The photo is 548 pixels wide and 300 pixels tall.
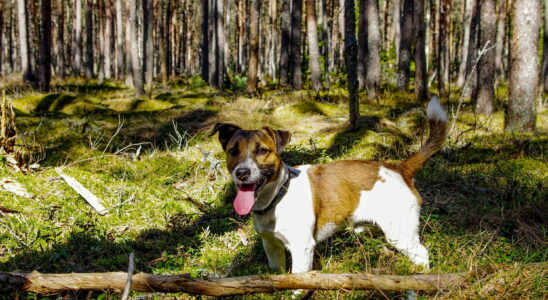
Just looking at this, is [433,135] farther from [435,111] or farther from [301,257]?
[301,257]

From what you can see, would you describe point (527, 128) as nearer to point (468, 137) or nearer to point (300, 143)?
point (468, 137)

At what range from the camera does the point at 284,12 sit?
1761 centimetres

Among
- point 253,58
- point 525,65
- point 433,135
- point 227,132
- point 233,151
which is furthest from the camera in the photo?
point 253,58

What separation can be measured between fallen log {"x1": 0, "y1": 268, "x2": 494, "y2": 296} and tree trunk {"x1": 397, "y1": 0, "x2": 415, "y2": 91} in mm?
11363

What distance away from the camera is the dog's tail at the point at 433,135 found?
4273 millimetres

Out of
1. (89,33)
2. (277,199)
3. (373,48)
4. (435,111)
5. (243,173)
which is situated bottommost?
(277,199)

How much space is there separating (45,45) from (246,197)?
475 inches

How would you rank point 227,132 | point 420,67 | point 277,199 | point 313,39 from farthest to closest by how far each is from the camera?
point 313,39 < point 420,67 < point 227,132 < point 277,199

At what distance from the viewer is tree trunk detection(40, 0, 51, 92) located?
12492 mm

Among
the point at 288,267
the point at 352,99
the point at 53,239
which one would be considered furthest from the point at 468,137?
the point at 53,239

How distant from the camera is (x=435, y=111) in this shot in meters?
4.29

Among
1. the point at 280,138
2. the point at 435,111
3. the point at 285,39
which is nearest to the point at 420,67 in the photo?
the point at 285,39

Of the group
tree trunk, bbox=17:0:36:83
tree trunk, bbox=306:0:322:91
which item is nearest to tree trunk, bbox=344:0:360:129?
tree trunk, bbox=306:0:322:91

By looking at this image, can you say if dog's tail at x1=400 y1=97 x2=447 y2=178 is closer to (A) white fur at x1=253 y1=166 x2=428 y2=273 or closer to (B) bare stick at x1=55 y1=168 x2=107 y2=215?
(A) white fur at x1=253 y1=166 x2=428 y2=273
